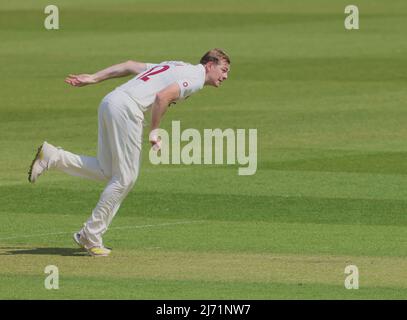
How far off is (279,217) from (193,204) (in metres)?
1.23

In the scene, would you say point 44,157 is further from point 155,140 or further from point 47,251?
point 155,140

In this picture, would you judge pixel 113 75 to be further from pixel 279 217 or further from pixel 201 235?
pixel 279 217

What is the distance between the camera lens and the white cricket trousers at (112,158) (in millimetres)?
13320

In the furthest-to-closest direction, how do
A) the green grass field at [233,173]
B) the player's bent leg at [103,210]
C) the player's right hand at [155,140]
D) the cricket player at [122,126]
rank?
the player's bent leg at [103,210] < the cricket player at [122,126] < the player's right hand at [155,140] < the green grass field at [233,173]

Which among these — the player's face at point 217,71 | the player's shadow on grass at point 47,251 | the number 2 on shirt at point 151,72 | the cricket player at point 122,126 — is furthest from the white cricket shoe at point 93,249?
the player's face at point 217,71

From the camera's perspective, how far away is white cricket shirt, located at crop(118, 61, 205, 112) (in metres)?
13.4

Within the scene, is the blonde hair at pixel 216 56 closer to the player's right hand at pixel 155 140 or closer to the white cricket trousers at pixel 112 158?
the white cricket trousers at pixel 112 158

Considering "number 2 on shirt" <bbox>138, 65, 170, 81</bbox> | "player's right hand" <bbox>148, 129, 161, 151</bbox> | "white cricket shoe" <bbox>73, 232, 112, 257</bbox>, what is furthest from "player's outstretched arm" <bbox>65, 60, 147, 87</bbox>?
"white cricket shoe" <bbox>73, 232, 112, 257</bbox>

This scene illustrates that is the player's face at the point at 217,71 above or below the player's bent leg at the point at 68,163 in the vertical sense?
above

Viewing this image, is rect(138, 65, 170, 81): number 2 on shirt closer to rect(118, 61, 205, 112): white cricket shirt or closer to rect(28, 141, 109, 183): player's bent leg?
rect(118, 61, 205, 112): white cricket shirt

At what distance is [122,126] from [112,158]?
32 cm

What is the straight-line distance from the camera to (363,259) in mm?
13375

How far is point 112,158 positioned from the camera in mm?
13422

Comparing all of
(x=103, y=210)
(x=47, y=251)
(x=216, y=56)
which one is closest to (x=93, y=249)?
(x=103, y=210)
